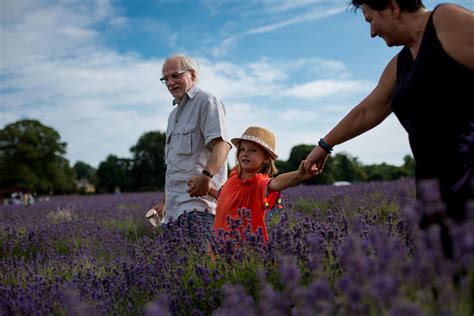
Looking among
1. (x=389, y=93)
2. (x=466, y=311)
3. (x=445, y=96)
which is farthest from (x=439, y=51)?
(x=466, y=311)

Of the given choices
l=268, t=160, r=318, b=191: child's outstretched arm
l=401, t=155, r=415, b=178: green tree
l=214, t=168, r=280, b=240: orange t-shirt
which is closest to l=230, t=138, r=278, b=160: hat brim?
l=214, t=168, r=280, b=240: orange t-shirt

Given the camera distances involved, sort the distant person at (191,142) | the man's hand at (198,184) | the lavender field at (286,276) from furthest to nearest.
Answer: the distant person at (191,142) → the man's hand at (198,184) → the lavender field at (286,276)

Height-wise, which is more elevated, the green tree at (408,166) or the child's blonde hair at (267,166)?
the green tree at (408,166)

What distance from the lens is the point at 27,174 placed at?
48969 mm

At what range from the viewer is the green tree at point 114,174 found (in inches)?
2331

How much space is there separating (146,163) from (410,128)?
53739mm

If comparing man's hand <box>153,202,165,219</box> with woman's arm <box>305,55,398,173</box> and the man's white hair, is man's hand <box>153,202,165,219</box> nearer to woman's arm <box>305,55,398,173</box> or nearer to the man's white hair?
the man's white hair

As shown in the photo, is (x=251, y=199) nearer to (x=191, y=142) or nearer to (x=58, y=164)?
(x=191, y=142)

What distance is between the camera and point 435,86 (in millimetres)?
2068

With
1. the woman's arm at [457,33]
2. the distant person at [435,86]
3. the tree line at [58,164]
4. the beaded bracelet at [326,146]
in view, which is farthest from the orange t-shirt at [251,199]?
the tree line at [58,164]

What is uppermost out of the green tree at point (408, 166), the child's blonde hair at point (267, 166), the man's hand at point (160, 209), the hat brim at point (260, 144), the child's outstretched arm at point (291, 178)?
the green tree at point (408, 166)

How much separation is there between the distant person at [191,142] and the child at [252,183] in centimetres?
23

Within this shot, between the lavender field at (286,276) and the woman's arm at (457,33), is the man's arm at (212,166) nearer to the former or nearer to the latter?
the lavender field at (286,276)

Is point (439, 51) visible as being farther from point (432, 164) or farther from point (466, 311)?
point (466, 311)
